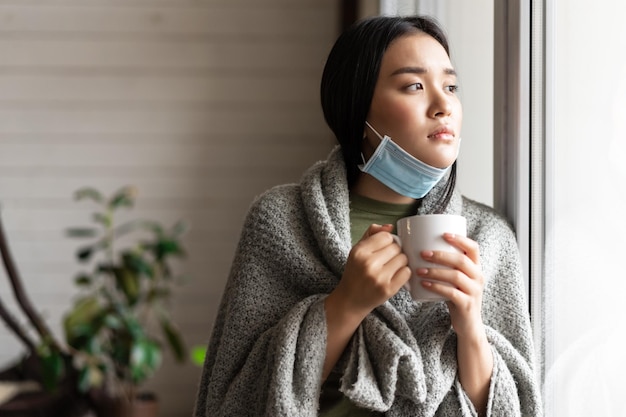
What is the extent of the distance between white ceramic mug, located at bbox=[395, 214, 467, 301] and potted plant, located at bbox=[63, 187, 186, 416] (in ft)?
7.43

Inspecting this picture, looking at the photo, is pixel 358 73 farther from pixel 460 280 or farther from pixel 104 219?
pixel 104 219

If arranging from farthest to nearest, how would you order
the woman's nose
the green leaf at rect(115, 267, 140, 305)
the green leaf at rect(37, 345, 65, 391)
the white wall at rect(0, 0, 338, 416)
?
the white wall at rect(0, 0, 338, 416) → the green leaf at rect(115, 267, 140, 305) → the green leaf at rect(37, 345, 65, 391) → the woman's nose

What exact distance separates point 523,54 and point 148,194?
8.53 ft

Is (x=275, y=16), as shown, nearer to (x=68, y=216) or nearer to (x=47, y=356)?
(x=68, y=216)

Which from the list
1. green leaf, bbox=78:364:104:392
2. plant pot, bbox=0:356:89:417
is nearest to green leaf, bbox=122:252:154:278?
green leaf, bbox=78:364:104:392

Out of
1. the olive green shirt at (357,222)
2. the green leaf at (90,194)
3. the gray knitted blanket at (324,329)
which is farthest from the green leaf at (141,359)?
the olive green shirt at (357,222)

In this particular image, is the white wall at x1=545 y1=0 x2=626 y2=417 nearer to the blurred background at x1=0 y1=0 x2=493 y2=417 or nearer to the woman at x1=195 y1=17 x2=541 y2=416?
the woman at x1=195 y1=17 x2=541 y2=416

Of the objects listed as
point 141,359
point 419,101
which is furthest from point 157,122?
point 419,101

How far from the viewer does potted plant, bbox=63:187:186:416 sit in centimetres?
320

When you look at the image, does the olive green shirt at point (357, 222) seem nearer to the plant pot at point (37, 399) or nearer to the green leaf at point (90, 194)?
the plant pot at point (37, 399)

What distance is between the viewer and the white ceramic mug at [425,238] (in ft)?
3.44

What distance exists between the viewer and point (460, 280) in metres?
1.05

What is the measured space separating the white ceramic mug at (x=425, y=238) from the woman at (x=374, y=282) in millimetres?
13

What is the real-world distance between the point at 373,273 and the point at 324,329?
0.40ft
